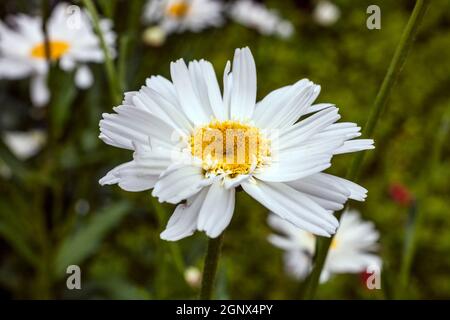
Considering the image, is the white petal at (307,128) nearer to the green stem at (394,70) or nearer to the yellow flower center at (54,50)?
the green stem at (394,70)

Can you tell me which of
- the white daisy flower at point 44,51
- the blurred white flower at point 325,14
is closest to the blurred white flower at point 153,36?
the white daisy flower at point 44,51

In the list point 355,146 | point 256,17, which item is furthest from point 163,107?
point 256,17

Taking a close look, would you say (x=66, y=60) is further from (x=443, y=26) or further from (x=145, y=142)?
(x=443, y=26)

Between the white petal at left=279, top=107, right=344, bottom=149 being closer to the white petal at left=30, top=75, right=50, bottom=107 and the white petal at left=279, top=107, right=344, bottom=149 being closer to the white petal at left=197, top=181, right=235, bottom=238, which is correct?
the white petal at left=197, top=181, right=235, bottom=238

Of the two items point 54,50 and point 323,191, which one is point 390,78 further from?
point 54,50

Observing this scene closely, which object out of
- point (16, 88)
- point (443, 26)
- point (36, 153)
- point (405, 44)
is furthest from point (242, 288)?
point (443, 26)

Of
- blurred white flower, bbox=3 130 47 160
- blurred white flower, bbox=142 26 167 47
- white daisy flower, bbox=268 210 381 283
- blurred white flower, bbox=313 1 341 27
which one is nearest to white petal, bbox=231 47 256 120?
white daisy flower, bbox=268 210 381 283
